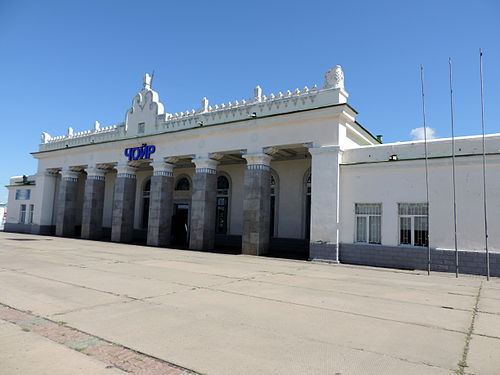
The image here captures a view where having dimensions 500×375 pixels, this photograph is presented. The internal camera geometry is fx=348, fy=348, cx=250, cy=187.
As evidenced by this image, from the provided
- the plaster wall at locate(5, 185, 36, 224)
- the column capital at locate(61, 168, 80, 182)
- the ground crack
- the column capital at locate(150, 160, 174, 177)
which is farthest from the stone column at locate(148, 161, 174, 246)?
the ground crack

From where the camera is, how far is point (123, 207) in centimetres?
2512

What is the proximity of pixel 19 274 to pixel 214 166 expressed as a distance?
12.9 meters

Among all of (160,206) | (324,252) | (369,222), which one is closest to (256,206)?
(324,252)

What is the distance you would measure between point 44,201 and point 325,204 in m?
26.7

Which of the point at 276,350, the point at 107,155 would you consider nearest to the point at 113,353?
the point at 276,350

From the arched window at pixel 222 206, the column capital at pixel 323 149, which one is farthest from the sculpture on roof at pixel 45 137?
the column capital at pixel 323 149

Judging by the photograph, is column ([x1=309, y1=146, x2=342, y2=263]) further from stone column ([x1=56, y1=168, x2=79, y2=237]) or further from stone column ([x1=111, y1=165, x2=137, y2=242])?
stone column ([x1=56, y1=168, x2=79, y2=237])

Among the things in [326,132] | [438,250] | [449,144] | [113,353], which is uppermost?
[326,132]

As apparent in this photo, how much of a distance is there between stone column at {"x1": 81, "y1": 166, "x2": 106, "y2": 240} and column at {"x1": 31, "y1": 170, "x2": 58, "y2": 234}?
637 cm

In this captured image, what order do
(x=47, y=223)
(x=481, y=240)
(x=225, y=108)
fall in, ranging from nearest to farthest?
(x=481, y=240)
(x=225, y=108)
(x=47, y=223)

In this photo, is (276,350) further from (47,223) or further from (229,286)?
(47,223)

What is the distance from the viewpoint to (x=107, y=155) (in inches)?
1048

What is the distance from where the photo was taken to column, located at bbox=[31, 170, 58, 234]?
31031 millimetres

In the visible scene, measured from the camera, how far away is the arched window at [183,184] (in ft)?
89.4
